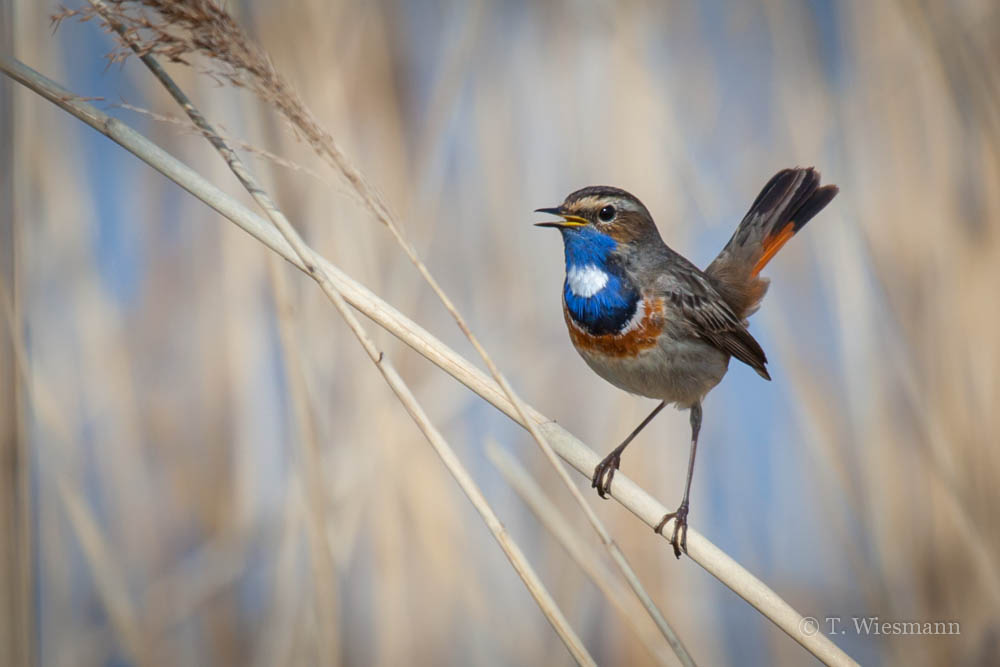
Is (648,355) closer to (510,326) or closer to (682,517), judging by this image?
(682,517)

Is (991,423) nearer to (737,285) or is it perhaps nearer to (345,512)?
(737,285)

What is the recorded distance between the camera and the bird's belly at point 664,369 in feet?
8.55

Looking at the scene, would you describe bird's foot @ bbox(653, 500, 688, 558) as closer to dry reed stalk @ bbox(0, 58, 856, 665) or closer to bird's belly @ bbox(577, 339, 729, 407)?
dry reed stalk @ bbox(0, 58, 856, 665)

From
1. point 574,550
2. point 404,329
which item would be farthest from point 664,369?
point 404,329

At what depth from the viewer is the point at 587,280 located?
2.60 m

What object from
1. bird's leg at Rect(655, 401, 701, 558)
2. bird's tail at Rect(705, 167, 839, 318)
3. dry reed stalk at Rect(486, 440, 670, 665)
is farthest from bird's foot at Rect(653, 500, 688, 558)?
bird's tail at Rect(705, 167, 839, 318)

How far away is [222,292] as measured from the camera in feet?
11.3

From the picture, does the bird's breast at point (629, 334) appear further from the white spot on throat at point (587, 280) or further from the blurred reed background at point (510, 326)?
the blurred reed background at point (510, 326)

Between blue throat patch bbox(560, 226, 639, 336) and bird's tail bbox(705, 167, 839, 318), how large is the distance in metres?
0.54

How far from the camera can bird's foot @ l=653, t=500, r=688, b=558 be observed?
2008 millimetres

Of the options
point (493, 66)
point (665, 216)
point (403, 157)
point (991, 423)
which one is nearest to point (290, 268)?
point (403, 157)

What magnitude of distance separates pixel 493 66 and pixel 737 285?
1.30 m

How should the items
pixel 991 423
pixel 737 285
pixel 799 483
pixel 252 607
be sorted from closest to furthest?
pixel 737 285
pixel 991 423
pixel 799 483
pixel 252 607

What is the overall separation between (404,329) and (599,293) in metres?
0.87
